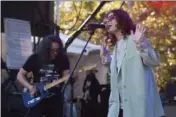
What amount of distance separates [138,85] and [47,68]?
202 cm

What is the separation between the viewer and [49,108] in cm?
464

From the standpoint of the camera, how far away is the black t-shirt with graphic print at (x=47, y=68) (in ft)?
15.6

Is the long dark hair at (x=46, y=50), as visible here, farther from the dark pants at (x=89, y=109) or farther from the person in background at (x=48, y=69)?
the dark pants at (x=89, y=109)

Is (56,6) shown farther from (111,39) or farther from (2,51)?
(111,39)

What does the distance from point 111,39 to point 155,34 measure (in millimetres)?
7798

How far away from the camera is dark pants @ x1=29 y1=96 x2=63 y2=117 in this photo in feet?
15.1

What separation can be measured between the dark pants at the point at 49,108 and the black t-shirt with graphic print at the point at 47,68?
16 centimetres

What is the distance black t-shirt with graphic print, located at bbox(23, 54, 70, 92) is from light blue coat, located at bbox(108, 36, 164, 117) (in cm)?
185

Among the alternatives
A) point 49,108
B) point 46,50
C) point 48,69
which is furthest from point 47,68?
point 49,108

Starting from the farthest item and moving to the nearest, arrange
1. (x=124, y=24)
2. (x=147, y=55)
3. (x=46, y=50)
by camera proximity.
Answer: (x=46, y=50) < (x=124, y=24) < (x=147, y=55)

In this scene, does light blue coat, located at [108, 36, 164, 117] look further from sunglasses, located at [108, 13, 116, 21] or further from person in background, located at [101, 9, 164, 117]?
sunglasses, located at [108, 13, 116, 21]

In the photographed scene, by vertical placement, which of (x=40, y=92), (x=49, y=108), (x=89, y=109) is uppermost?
(x=40, y=92)

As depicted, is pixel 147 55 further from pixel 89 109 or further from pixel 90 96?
pixel 90 96


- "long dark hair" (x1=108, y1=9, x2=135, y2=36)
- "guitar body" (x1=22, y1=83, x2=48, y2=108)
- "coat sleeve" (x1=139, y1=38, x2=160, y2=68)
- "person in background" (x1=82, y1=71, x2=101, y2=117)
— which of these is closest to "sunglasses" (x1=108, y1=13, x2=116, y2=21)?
"long dark hair" (x1=108, y1=9, x2=135, y2=36)
